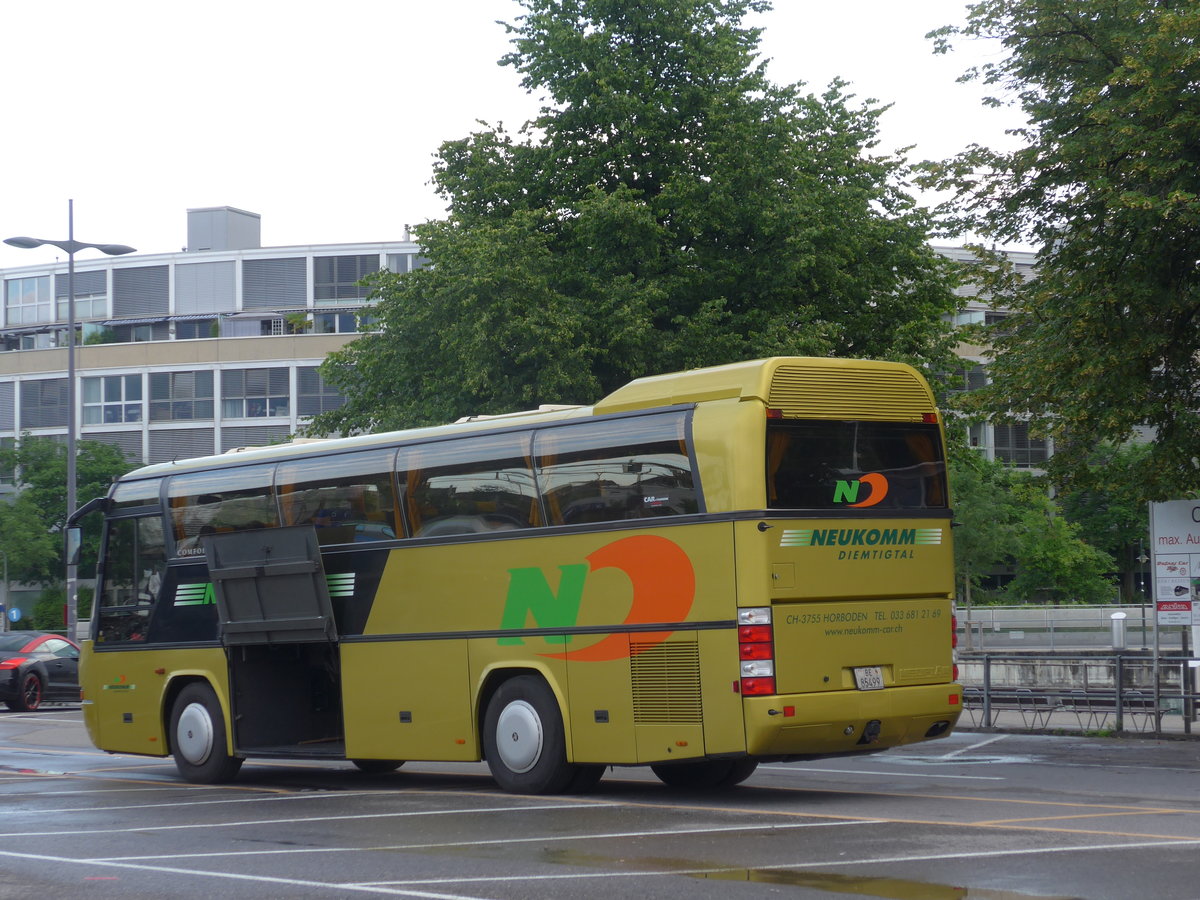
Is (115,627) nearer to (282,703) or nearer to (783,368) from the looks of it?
(282,703)

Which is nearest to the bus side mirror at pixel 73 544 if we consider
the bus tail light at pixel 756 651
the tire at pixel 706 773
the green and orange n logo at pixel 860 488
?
the tire at pixel 706 773

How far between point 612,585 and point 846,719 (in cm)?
219

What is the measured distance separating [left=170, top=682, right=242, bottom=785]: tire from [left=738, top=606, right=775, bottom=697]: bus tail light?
6884 millimetres

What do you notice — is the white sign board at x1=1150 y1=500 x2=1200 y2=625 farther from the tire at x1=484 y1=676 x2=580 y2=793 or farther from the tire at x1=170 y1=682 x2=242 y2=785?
the tire at x1=170 y1=682 x2=242 y2=785

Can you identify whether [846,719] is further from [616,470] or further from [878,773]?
[878,773]

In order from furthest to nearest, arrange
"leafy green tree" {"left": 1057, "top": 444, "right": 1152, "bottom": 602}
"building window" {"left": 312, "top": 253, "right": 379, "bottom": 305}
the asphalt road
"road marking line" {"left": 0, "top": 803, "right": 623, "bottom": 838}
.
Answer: "building window" {"left": 312, "top": 253, "right": 379, "bottom": 305} < "leafy green tree" {"left": 1057, "top": 444, "right": 1152, "bottom": 602} < "road marking line" {"left": 0, "top": 803, "right": 623, "bottom": 838} < the asphalt road

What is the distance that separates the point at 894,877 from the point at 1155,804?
475 cm

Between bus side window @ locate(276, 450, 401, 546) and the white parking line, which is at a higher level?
bus side window @ locate(276, 450, 401, 546)

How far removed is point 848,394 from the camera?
13594 mm

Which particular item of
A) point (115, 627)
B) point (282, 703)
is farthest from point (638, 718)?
point (115, 627)

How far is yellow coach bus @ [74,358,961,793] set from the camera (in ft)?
Answer: 42.6

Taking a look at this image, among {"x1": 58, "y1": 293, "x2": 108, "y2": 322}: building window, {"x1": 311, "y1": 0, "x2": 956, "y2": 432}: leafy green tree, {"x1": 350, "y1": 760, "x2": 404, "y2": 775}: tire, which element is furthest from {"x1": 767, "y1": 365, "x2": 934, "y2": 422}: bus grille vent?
{"x1": 58, "y1": 293, "x2": 108, "y2": 322}: building window

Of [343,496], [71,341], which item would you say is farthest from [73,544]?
[71,341]

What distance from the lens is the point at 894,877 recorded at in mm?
8852
